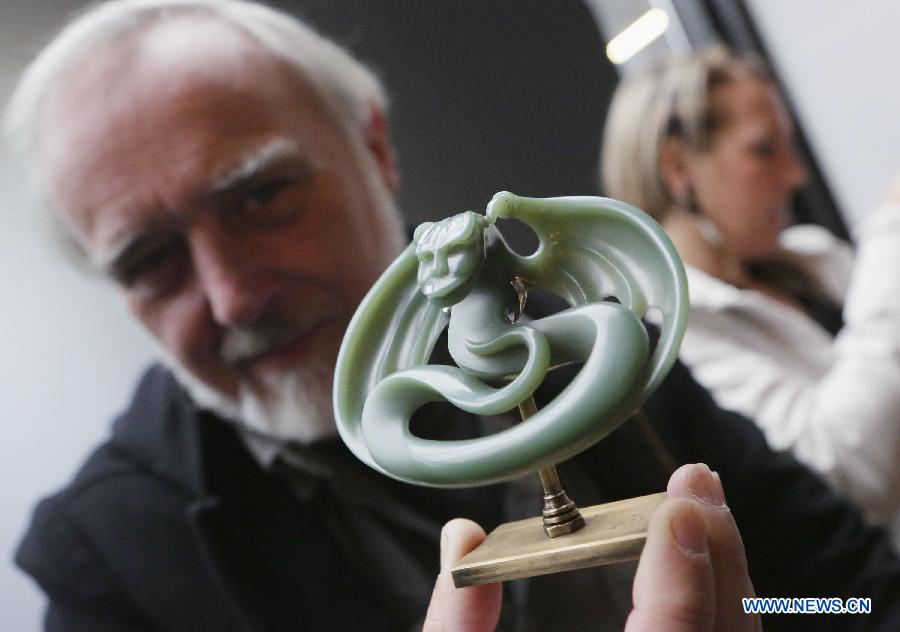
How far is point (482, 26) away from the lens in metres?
0.94

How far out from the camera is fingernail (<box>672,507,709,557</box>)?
1.52ft

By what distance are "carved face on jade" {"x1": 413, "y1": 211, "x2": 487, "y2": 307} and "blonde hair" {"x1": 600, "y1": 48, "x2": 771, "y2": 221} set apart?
44cm

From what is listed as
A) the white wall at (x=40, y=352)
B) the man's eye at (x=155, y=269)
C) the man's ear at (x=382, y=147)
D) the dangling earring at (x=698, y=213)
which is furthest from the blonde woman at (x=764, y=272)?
the white wall at (x=40, y=352)

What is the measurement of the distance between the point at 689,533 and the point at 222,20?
2.43 feet

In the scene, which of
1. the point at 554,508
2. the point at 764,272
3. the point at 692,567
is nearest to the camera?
the point at 692,567

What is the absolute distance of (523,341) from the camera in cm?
55

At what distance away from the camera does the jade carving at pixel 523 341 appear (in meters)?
0.51

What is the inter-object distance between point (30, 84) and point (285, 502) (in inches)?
21.5

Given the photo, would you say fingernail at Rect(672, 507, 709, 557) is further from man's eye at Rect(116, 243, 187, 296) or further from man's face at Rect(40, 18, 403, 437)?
man's eye at Rect(116, 243, 187, 296)

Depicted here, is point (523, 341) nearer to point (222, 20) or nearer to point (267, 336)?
point (267, 336)

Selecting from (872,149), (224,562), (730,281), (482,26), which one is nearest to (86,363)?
(224,562)

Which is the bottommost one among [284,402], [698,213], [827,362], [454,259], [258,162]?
[827,362]

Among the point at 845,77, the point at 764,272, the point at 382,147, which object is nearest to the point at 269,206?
the point at 382,147

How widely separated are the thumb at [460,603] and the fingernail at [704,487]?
7.2 inches
